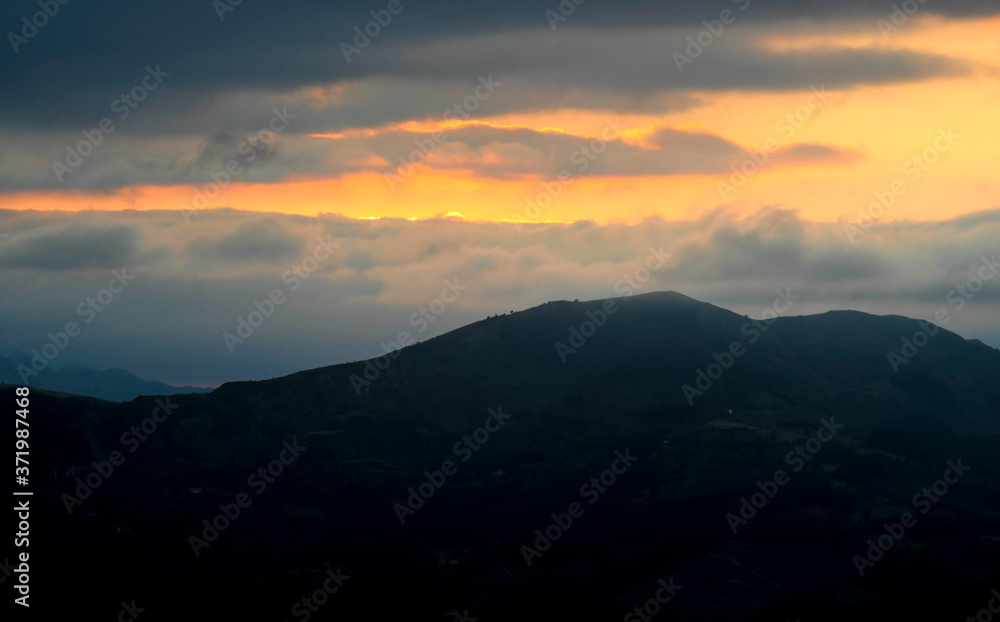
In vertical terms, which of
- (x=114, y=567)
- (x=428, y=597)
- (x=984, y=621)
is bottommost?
(x=984, y=621)

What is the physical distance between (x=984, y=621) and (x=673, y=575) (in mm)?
49646

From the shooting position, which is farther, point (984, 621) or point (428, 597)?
point (428, 597)

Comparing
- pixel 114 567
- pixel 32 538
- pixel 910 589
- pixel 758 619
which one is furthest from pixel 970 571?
pixel 32 538

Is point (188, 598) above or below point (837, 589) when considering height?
above

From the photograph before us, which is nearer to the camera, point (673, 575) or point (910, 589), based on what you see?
point (910, 589)

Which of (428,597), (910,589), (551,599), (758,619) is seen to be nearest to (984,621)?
(910,589)

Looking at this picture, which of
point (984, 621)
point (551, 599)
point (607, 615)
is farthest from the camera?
point (551, 599)

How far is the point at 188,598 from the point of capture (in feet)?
627

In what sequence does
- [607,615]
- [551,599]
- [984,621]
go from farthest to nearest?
[551,599], [607,615], [984,621]

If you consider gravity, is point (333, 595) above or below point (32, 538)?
below

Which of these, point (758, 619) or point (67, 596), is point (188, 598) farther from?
point (758, 619)

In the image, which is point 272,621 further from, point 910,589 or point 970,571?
point 970,571

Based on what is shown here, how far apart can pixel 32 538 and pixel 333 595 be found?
4841cm

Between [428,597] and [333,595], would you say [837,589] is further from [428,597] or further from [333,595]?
[333,595]
